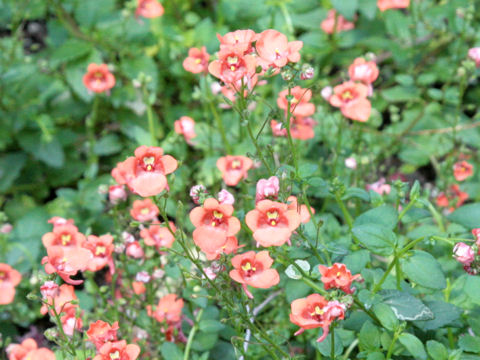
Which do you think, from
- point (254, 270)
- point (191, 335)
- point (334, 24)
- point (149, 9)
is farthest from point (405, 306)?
point (149, 9)

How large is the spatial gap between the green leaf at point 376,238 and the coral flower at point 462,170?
44.7 inches

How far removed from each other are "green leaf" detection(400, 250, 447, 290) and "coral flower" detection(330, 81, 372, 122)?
65cm

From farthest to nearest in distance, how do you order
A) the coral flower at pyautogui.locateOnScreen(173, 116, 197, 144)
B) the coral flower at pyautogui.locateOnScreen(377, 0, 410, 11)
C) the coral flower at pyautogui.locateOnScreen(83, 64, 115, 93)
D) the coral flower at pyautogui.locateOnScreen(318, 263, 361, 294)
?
→ the coral flower at pyautogui.locateOnScreen(377, 0, 410, 11) → the coral flower at pyautogui.locateOnScreen(83, 64, 115, 93) → the coral flower at pyautogui.locateOnScreen(173, 116, 197, 144) → the coral flower at pyautogui.locateOnScreen(318, 263, 361, 294)

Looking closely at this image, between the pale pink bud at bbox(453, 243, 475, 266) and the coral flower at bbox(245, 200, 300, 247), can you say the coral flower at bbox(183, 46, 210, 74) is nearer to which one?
the coral flower at bbox(245, 200, 300, 247)

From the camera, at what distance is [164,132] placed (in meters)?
3.28

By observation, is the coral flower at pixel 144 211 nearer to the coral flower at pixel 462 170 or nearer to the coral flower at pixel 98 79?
the coral flower at pixel 98 79

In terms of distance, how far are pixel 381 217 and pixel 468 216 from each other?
1.56ft

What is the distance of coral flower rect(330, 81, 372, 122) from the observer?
6.68ft

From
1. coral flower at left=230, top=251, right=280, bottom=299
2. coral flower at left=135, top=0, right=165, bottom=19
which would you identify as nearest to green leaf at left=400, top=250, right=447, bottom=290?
coral flower at left=230, top=251, right=280, bottom=299

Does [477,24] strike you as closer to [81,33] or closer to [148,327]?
[81,33]

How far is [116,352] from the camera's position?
56.2 inches

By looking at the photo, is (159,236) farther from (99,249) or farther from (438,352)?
(438,352)

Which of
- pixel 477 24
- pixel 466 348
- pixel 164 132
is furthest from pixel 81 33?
pixel 466 348

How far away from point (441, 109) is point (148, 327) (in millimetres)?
2055
